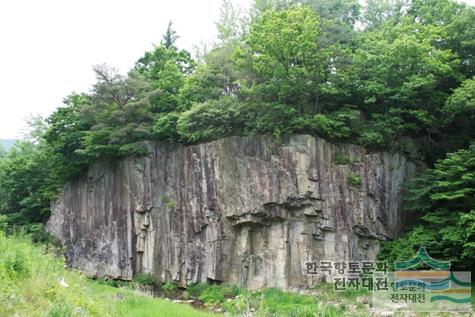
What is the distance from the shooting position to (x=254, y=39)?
16297mm

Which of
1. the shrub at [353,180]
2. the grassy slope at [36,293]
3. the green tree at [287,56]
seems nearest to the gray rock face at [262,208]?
the shrub at [353,180]

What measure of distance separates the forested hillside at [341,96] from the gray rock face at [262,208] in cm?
75

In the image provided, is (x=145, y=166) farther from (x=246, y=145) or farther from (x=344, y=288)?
(x=344, y=288)

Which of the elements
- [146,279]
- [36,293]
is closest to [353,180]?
[146,279]

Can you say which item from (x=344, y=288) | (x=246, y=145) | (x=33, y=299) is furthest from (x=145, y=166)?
(x=33, y=299)

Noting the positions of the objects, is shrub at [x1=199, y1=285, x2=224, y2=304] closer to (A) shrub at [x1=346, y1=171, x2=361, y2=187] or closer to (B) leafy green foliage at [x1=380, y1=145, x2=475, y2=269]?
(B) leafy green foliage at [x1=380, y1=145, x2=475, y2=269]

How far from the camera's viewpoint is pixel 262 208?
16.6m

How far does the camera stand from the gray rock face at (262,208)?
1638cm

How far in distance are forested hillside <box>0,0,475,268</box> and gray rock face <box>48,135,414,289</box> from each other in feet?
2.46

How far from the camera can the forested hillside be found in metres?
15.3

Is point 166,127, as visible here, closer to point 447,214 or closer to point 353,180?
point 353,180

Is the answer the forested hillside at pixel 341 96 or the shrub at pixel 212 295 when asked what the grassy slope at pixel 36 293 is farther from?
the forested hillside at pixel 341 96

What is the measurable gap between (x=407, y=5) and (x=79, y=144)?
17744 millimetres

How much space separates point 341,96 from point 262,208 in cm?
555
